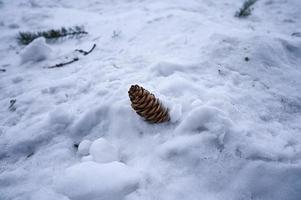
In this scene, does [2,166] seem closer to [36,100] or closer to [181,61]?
[36,100]

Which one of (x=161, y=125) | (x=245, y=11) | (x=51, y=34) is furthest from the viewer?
(x=245, y=11)

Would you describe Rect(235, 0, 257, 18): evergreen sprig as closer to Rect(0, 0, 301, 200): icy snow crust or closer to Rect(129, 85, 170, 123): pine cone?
Rect(0, 0, 301, 200): icy snow crust

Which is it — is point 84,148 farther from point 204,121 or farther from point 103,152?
point 204,121

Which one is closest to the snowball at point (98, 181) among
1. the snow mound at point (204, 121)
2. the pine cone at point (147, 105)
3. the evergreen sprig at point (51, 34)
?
the pine cone at point (147, 105)

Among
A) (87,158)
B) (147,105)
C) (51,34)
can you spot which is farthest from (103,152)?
(51,34)

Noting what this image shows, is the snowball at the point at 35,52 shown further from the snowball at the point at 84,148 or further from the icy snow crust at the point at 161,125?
the snowball at the point at 84,148
